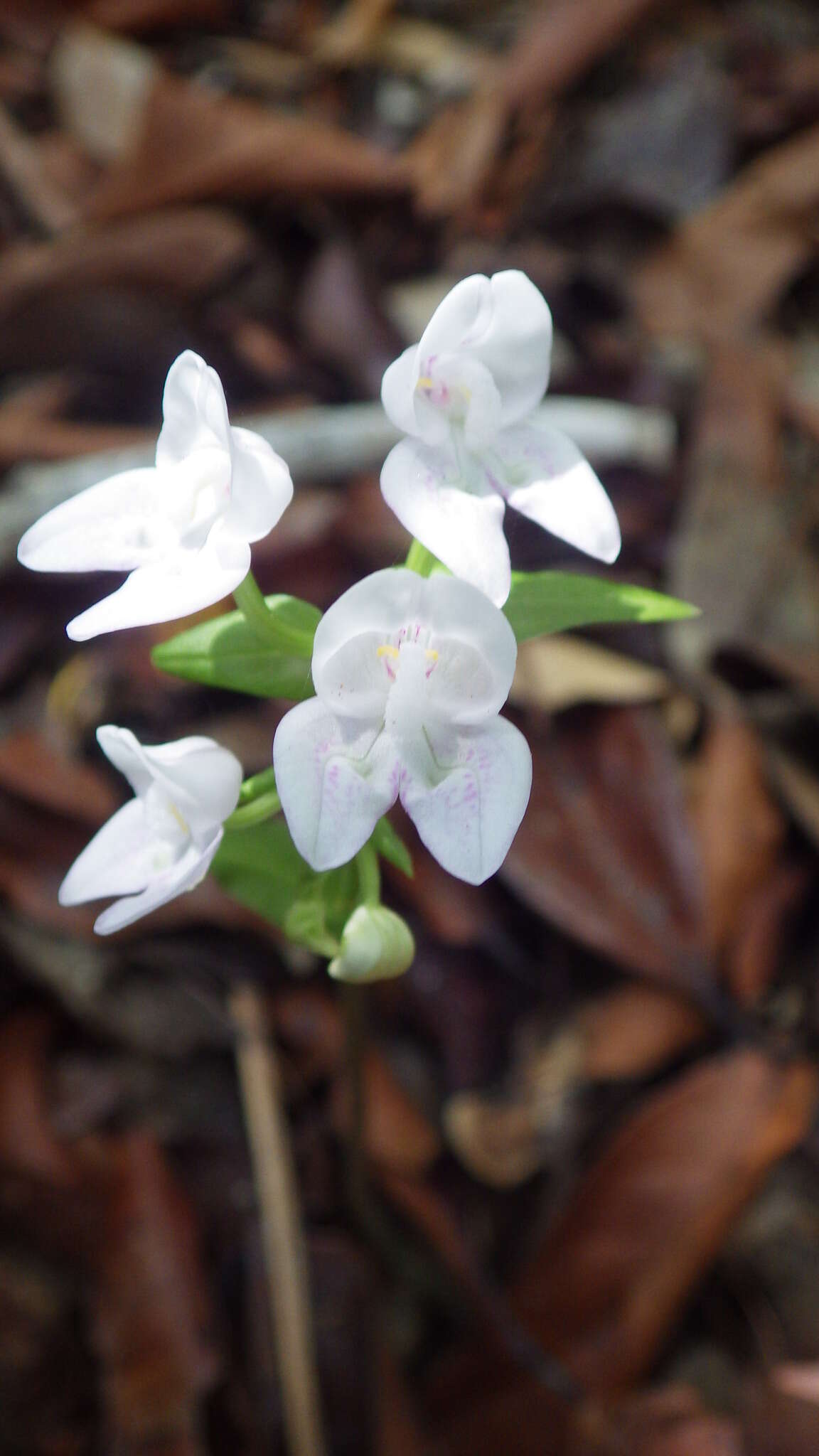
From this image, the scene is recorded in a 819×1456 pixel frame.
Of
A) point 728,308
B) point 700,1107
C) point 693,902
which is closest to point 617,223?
point 728,308

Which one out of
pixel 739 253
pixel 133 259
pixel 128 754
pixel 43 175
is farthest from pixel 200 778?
pixel 739 253

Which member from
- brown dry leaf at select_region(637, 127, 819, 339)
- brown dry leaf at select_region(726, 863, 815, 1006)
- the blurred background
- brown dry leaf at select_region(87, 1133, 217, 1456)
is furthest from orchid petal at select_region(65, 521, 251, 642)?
brown dry leaf at select_region(637, 127, 819, 339)

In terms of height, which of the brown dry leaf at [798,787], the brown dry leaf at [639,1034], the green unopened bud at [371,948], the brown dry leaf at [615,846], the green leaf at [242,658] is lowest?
the brown dry leaf at [639,1034]

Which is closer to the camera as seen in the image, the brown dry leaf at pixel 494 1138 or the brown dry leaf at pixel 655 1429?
the brown dry leaf at pixel 655 1429

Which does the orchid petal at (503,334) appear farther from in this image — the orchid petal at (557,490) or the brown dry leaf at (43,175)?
the brown dry leaf at (43,175)

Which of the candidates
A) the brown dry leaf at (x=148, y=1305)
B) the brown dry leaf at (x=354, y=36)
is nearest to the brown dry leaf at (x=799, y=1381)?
the brown dry leaf at (x=148, y=1305)

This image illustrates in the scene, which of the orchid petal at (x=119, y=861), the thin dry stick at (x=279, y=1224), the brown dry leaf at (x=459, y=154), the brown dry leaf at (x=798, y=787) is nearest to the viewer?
the orchid petal at (x=119, y=861)

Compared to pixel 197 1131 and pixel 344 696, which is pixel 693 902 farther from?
pixel 344 696

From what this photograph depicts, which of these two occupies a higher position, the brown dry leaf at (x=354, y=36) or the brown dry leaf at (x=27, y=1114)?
the brown dry leaf at (x=354, y=36)
